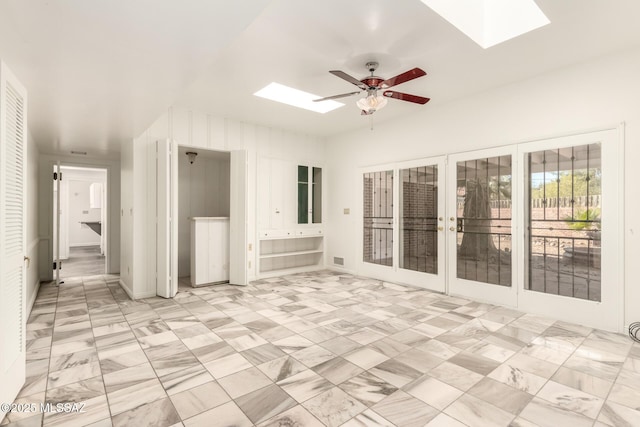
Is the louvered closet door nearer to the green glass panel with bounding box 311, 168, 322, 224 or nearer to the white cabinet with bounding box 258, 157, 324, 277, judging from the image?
the white cabinet with bounding box 258, 157, 324, 277

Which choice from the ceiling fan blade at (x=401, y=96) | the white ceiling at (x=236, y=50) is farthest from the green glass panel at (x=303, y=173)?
the ceiling fan blade at (x=401, y=96)

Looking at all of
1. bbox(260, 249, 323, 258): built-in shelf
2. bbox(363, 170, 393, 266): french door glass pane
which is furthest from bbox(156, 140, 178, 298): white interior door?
bbox(363, 170, 393, 266): french door glass pane

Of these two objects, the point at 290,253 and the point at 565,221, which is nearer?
the point at 565,221

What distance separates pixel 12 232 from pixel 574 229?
17.0 feet

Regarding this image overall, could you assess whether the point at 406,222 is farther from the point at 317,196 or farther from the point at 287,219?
the point at 287,219

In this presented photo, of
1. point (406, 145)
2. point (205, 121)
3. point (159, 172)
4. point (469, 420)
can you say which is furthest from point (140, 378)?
point (406, 145)

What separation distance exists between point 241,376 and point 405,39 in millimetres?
3286

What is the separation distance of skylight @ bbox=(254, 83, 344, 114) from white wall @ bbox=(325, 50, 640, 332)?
3.13ft

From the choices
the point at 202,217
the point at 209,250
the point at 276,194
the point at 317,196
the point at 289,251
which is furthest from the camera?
the point at 317,196

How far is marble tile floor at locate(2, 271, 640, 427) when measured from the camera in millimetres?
1952

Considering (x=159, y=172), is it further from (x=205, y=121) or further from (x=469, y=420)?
(x=469, y=420)

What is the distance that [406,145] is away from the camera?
17.6 ft

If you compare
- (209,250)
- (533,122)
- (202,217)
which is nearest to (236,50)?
(202,217)

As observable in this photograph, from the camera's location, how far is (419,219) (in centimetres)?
525
